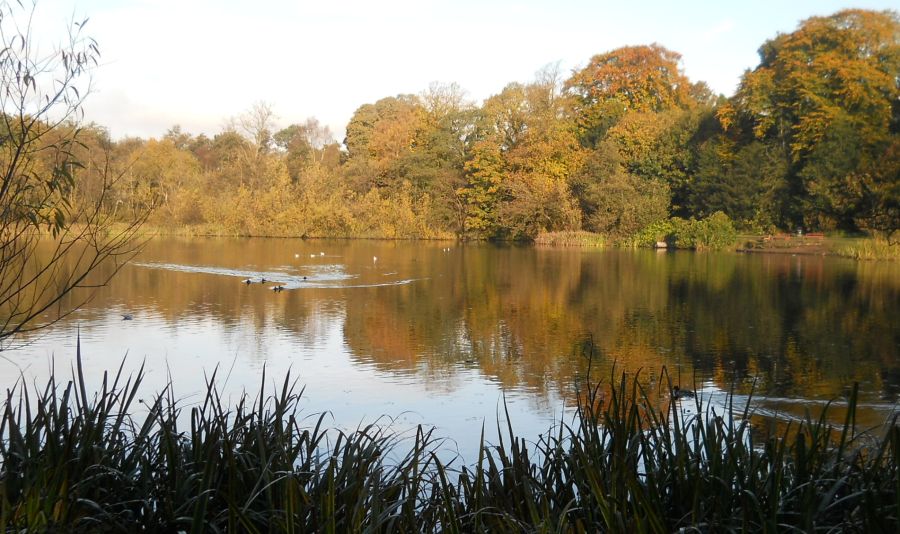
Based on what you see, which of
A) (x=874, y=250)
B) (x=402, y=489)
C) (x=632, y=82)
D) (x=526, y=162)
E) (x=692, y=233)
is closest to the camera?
(x=402, y=489)

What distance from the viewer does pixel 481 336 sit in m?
12.8

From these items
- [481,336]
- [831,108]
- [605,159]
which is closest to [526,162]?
[605,159]

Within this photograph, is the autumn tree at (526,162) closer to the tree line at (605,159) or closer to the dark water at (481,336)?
the tree line at (605,159)

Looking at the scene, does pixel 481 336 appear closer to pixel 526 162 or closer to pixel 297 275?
pixel 297 275

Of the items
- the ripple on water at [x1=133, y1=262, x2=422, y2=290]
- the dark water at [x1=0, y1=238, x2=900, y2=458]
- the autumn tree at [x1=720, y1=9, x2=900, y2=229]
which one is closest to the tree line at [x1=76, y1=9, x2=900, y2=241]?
the autumn tree at [x1=720, y1=9, x2=900, y2=229]

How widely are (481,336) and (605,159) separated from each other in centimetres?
3079

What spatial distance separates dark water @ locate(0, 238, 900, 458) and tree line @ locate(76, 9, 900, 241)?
42.8 feet

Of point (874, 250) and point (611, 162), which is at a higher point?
point (611, 162)

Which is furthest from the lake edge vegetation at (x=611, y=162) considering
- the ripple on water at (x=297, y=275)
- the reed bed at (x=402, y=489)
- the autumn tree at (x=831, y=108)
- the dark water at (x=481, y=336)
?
the reed bed at (x=402, y=489)

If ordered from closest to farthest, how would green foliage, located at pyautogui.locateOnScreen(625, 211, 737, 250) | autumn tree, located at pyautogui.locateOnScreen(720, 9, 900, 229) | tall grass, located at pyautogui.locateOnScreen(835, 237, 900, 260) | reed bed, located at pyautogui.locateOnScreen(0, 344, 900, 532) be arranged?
1. reed bed, located at pyautogui.locateOnScreen(0, 344, 900, 532)
2. tall grass, located at pyautogui.locateOnScreen(835, 237, 900, 260)
3. autumn tree, located at pyautogui.locateOnScreen(720, 9, 900, 229)
4. green foliage, located at pyautogui.locateOnScreen(625, 211, 737, 250)

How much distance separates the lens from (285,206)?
164 feet

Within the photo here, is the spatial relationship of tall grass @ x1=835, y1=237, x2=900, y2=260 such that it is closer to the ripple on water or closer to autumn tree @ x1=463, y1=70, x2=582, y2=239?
autumn tree @ x1=463, y1=70, x2=582, y2=239

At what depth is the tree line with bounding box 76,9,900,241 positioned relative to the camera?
3531cm

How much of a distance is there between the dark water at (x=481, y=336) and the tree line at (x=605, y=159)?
13034mm
